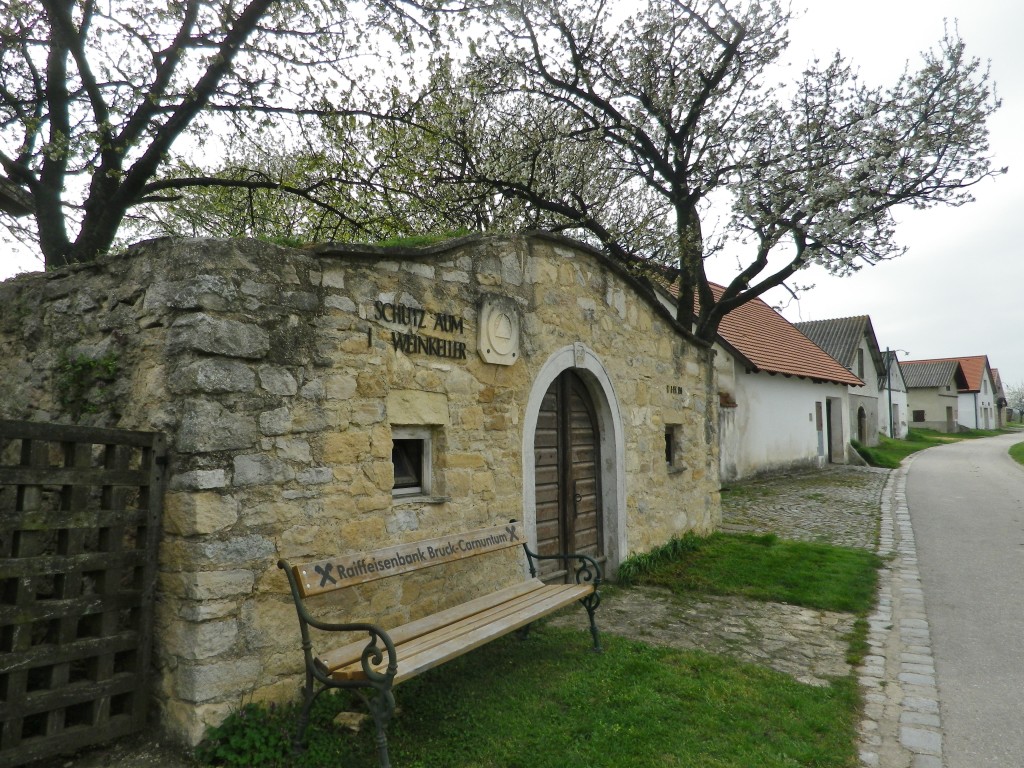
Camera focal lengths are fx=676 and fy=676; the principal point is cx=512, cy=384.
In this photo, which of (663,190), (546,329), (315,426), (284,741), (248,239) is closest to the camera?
(284,741)

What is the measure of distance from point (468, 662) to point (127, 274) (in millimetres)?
3138

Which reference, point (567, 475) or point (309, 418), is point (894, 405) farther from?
point (309, 418)

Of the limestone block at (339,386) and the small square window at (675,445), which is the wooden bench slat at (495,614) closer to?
the limestone block at (339,386)

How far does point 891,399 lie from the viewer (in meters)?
33.2

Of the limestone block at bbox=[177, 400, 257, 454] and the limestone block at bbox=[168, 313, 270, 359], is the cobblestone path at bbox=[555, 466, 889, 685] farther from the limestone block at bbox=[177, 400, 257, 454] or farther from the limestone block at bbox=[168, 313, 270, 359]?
the limestone block at bbox=[168, 313, 270, 359]

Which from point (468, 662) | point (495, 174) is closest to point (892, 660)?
point (468, 662)

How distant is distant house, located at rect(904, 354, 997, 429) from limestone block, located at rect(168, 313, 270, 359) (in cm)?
5339

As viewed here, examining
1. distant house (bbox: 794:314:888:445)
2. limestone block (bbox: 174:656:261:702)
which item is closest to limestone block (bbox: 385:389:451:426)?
limestone block (bbox: 174:656:261:702)

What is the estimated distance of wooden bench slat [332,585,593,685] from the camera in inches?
128

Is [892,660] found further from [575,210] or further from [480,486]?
[575,210]

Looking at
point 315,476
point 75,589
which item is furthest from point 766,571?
point 75,589

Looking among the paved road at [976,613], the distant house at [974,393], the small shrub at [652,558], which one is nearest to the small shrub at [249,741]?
the paved road at [976,613]

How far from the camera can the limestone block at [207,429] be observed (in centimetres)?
327

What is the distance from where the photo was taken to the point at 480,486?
4.99 meters
